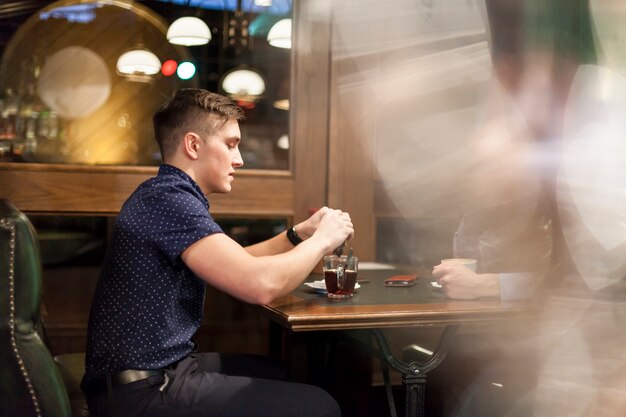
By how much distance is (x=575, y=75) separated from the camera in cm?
327

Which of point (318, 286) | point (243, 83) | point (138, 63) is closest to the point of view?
point (318, 286)

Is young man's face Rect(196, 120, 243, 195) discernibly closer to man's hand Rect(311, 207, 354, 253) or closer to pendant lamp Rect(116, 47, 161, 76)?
man's hand Rect(311, 207, 354, 253)

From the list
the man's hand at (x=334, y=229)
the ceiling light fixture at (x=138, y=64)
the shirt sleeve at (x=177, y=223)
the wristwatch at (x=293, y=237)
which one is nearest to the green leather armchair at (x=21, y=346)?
the shirt sleeve at (x=177, y=223)

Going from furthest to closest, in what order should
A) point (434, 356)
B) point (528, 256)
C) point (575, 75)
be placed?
point (575, 75), point (528, 256), point (434, 356)

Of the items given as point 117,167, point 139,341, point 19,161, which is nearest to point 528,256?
point 139,341

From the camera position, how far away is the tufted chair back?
1.61 metres

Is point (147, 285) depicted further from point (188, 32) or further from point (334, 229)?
point (188, 32)

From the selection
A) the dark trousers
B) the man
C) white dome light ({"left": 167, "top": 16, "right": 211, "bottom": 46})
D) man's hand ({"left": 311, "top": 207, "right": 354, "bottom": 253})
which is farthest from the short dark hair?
white dome light ({"left": 167, "top": 16, "right": 211, "bottom": 46})

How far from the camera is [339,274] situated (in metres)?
2.10

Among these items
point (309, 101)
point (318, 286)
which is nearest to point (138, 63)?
point (309, 101)

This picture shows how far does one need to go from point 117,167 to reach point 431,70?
1450mm

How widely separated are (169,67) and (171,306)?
140 centimetres

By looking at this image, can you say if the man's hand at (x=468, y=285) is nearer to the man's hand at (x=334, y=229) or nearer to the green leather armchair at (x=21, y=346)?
the man's hand at (x=334, y=229)

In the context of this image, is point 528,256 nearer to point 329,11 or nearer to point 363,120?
point 363,120
